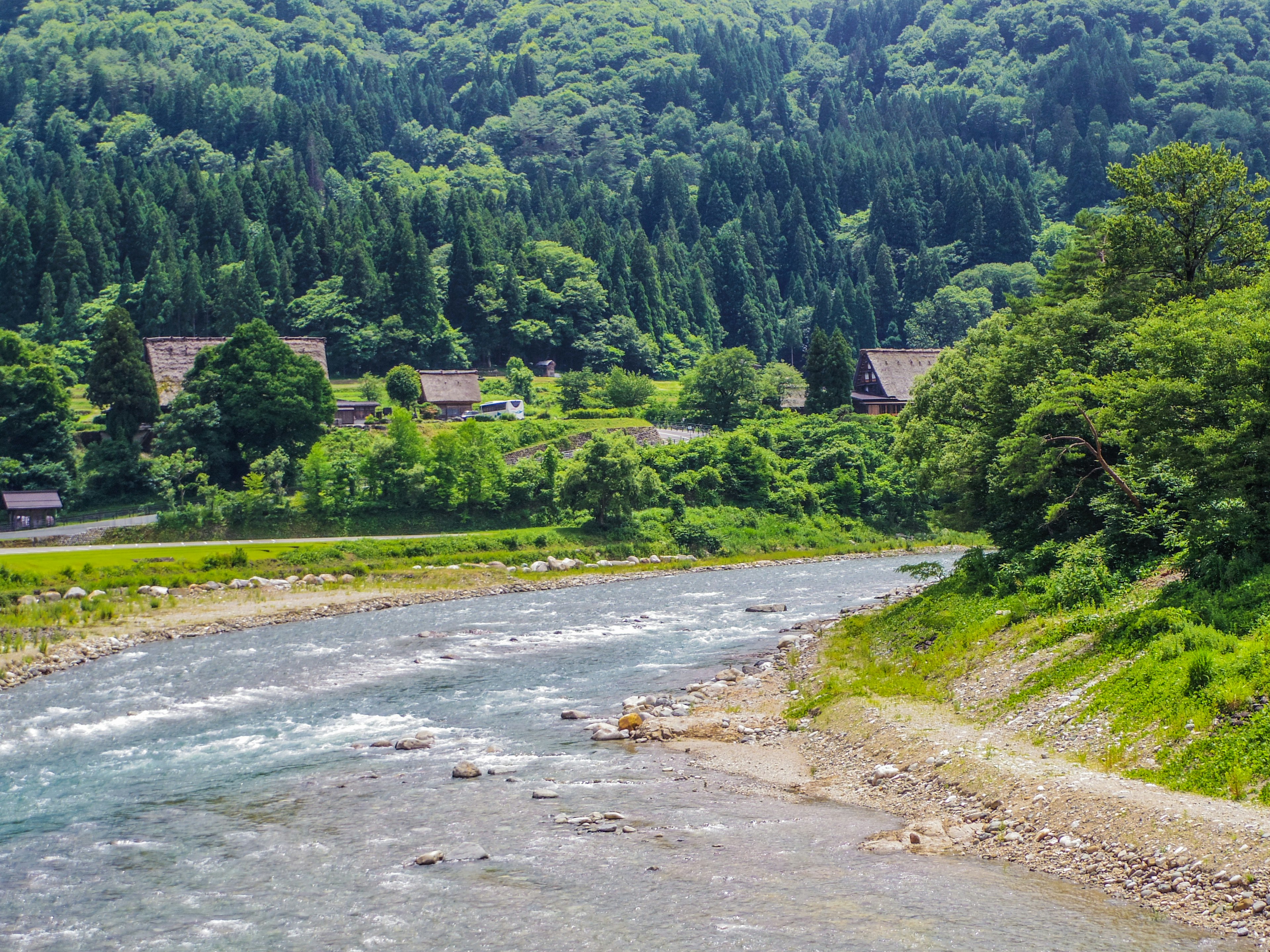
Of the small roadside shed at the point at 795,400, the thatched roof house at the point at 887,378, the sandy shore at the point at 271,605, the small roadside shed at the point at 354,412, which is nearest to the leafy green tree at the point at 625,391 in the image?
Result: the small roadside shed at the point at 795,400

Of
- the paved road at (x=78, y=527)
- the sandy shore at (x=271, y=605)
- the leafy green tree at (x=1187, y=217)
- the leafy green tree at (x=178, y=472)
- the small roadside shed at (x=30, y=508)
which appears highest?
the leafy green tree at (x=1187, y=217)

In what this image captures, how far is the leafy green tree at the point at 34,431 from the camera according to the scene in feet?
220

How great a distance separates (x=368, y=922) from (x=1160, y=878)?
34.1 feet

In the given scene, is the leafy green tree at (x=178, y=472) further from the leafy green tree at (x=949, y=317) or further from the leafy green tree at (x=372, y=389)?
the leafy green tree at (x=949, y=317)

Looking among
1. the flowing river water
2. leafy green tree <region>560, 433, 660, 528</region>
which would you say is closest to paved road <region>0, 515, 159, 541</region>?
leafy green tree <region>560, 433, 660, 528</region>

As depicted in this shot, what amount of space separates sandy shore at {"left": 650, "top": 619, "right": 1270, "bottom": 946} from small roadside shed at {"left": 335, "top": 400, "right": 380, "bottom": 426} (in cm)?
6493

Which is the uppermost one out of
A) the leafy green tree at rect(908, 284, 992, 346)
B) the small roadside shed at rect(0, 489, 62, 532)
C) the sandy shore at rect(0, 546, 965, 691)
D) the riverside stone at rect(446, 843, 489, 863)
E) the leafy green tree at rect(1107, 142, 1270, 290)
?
the leafy green tree at rect(908, 284, 992, 346)

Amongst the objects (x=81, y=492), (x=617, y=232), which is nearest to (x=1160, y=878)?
(x=81, y=492)

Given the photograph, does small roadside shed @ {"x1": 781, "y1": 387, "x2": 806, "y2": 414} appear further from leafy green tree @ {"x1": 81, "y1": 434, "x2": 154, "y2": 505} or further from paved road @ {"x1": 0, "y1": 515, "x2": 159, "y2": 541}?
paved road @ {"x1": 0, "y1": 515, "x2": 159, "y2": 541}

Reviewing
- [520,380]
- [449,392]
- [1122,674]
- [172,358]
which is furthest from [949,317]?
[1122,674]

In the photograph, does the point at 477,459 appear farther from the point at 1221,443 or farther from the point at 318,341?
the point at 1221,443

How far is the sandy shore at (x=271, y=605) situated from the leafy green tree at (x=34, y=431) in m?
24.6

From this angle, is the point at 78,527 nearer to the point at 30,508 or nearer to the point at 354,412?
the point at 30,508

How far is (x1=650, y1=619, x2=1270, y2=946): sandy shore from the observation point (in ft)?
47.8
